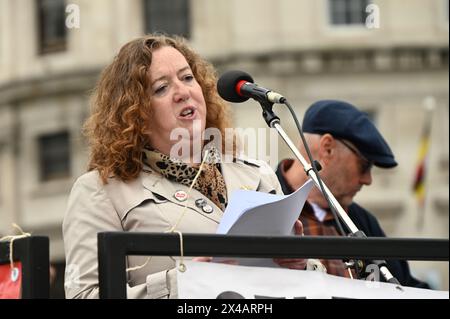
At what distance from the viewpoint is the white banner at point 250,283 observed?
355 centimetres

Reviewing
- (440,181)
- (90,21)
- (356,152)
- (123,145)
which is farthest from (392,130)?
(123,145)

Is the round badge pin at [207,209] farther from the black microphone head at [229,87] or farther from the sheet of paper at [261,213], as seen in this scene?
the sheet of paper at [261,213]

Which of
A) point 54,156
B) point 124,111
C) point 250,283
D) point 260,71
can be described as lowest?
point 54,156

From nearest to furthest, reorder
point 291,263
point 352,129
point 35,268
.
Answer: point 35,268 → point 291,263 → point 352,129

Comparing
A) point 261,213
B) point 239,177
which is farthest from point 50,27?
point 261,213

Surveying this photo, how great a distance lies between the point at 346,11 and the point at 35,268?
86.9ft

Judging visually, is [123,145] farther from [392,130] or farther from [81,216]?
[392,130]

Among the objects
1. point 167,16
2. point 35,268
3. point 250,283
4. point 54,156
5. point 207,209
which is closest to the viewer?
point 35,268

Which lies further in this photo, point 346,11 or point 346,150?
point 346,11

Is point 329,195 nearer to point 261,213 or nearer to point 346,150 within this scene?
point 261,213

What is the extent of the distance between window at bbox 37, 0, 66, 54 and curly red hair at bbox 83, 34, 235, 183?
27.1 m

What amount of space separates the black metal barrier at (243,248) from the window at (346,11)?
26082 mm

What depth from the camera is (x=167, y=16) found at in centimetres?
3094

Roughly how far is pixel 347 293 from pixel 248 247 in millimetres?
335
